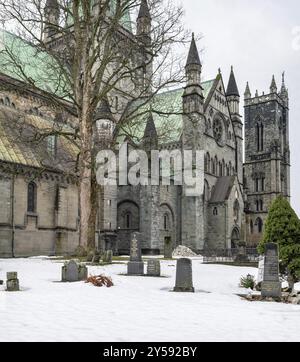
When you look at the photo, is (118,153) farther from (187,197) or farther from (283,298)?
(283,298)

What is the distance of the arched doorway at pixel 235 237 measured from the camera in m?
45.6

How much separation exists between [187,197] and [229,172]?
9.44m

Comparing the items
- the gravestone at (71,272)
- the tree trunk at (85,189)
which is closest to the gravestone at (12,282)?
the gravestone at (71,272)

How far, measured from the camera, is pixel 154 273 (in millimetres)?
16172

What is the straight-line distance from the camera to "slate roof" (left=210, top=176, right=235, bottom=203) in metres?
44.8

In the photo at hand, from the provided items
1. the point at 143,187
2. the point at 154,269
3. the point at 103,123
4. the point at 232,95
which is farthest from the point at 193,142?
the point at 154,269

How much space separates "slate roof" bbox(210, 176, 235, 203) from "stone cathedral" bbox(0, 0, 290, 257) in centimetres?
11

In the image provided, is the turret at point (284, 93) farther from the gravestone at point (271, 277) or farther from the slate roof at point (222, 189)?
the gravestone at point (271, 277)

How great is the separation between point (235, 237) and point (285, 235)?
33.0 meters

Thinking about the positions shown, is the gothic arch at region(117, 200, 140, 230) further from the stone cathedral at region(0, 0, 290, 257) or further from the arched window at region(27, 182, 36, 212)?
the arched window at region(27, 182, 36, 212)

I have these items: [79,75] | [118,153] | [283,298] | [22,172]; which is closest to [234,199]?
[118,153]

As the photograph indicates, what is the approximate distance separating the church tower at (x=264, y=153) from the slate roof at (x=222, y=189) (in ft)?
60.2

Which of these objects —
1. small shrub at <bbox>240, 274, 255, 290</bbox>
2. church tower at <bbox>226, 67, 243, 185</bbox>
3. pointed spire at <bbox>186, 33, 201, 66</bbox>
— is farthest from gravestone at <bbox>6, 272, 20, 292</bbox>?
church tower at <bbox>226, 67, 243, 185</bbox>

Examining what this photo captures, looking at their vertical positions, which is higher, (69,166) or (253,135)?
(253,135)
